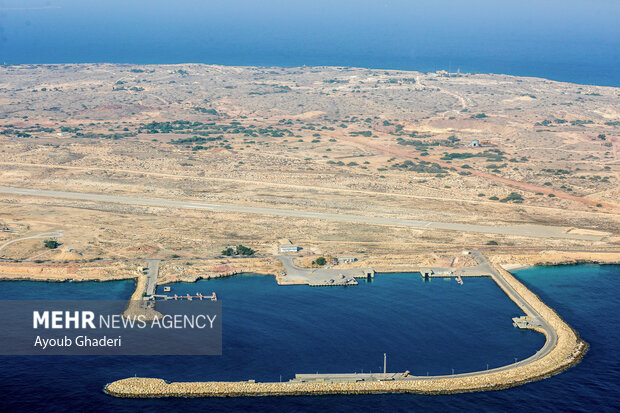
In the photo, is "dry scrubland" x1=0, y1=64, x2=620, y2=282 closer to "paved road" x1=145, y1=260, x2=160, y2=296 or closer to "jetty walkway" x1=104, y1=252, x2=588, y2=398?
"paved road" x1=145, y1=260, x2=160, y2=296

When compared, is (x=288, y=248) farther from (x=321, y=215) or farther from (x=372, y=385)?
(x=372, y=385)

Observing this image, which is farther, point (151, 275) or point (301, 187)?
point (301, 187)

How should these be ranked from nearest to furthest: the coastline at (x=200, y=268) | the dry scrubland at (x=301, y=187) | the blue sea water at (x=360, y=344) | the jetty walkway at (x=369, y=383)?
the blue sea water at (x=360, y=344) < the jetty walkway at (x=369, y=383) < the coastline at (x=200, y=268) < the dry scrubland at (x=301, y=187)

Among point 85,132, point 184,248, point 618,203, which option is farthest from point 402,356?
point 85,132

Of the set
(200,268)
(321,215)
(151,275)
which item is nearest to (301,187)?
(321,215)

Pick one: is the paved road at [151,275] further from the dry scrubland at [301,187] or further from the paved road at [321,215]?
the paved road at [321,215]

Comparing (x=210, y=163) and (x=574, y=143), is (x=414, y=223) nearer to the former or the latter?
(x=210, y=163)

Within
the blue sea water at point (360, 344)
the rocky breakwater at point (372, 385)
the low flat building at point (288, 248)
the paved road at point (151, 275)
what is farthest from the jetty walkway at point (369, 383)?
the low flat building at point (288, 248)
